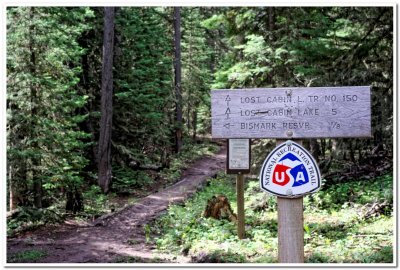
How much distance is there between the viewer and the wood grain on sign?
12.2 ft

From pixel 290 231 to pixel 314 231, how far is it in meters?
4.08

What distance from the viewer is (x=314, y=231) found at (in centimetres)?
761

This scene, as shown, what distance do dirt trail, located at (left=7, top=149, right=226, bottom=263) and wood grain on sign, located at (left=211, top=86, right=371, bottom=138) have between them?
Answer: 144 inches

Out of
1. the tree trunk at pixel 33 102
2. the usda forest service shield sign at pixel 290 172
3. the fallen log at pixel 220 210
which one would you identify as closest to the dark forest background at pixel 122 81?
the tree trunk at pixel 33 102

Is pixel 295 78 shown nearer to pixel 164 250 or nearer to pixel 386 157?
pixel 386 157

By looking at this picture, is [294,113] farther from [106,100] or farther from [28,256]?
[106,100]

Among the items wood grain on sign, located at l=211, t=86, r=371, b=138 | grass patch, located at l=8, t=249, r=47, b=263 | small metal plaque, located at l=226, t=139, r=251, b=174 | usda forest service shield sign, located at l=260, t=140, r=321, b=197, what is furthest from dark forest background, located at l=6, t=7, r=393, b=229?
usda forest service shield sign, located at l=260, t=140, r=321, b=197

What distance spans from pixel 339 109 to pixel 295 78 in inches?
345

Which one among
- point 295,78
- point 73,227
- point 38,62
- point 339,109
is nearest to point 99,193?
point 73,227

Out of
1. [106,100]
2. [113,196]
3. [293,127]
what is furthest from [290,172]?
[106,100]

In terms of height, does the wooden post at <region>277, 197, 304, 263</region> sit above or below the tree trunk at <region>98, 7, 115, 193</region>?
below

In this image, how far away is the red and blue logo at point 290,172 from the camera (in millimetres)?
3688

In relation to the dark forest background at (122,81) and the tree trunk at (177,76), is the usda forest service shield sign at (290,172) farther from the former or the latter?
the tree trunk at (177,76)

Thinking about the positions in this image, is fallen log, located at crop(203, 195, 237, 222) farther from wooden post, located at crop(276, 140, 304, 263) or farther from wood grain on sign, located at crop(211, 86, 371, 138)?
wood grain on sign, located at crop(211, 86, 371, 138)
